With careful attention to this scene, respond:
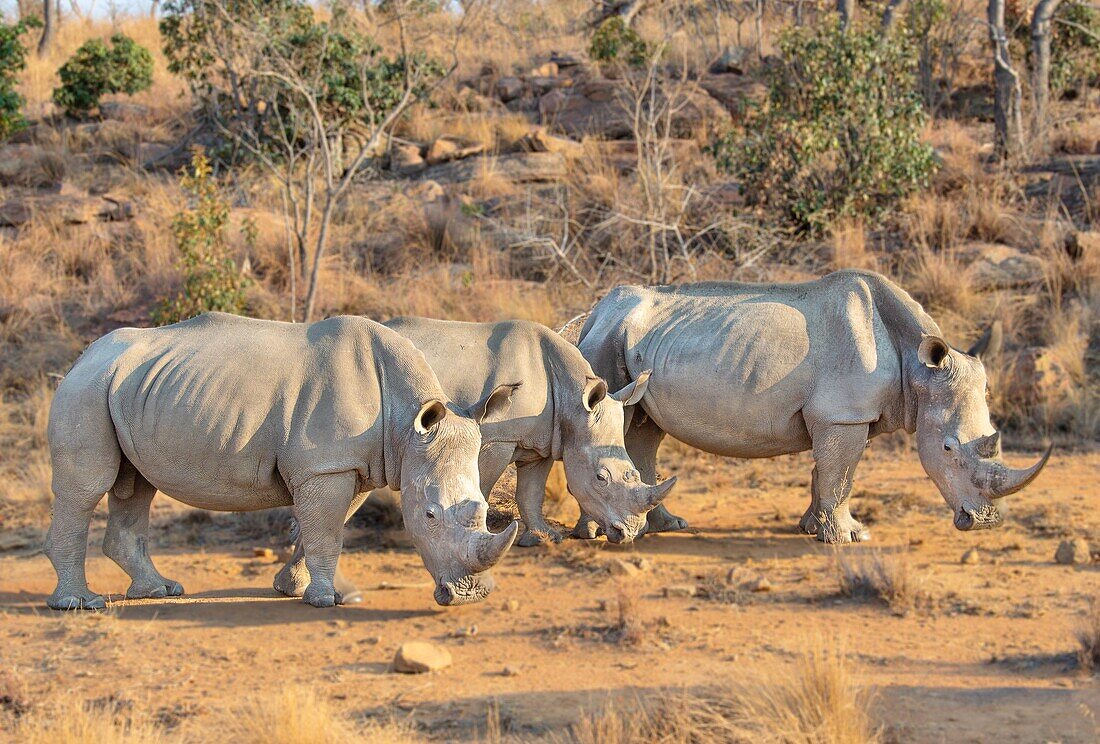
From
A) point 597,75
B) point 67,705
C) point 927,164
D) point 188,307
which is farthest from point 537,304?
point 597,75

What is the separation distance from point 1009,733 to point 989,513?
2.79m

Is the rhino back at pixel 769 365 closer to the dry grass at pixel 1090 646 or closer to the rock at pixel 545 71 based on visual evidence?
the dry grass at pixel 1090 646

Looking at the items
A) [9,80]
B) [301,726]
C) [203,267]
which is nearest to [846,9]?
[203,267]

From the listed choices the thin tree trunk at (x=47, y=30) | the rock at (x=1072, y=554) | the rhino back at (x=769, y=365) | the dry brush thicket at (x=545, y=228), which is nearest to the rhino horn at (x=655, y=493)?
the rhino back at (x=769, y=365)

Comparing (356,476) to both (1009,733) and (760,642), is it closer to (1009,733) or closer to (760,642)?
(760,642)

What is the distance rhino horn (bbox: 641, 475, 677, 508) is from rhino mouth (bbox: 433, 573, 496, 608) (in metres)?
1.29

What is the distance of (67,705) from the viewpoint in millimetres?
6180

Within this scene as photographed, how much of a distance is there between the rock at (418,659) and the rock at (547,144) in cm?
1310

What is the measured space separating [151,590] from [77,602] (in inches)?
18.5

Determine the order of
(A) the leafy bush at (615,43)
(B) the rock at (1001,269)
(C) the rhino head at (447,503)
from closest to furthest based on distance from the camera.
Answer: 1. (C) the rhino head at (447,503)
2. (B) the rock at (1001,269)
3. (A) the leafy bush at (615,43)

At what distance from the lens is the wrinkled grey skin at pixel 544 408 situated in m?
8.14

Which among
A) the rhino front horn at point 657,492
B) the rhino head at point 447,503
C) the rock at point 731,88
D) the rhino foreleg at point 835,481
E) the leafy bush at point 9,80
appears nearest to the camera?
the rhino head at point 447,503

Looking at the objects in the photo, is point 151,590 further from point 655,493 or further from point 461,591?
point 655,493

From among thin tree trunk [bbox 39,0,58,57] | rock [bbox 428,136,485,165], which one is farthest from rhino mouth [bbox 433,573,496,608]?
thin tree trunk [bbox 39,0,58,57]
